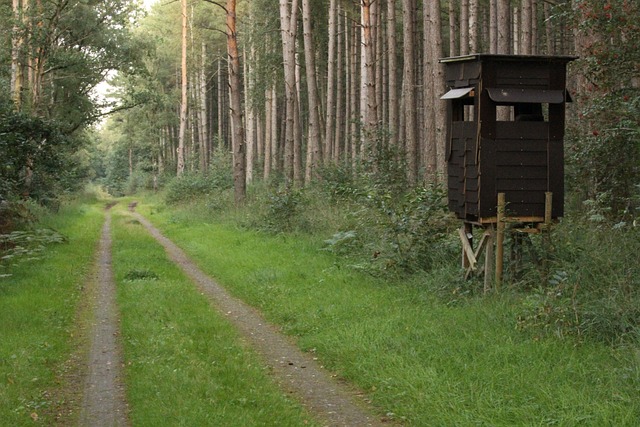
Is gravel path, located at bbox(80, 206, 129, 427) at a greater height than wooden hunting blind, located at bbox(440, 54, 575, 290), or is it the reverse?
wooden hunting blind, located at bbox(440, 54, 575, 290)

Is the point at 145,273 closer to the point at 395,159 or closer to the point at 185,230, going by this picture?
the point at 395,159

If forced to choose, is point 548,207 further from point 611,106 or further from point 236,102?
point 236,102

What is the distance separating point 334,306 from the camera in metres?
10.8

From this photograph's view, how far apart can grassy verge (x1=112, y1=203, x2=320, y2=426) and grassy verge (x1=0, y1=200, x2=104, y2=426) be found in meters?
0.79

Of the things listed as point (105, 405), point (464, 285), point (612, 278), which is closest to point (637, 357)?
point (612, 278)

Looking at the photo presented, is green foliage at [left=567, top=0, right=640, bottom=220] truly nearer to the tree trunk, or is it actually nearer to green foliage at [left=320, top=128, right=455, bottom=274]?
green foliage at [left=320, top=128, right=455, bottom=274]

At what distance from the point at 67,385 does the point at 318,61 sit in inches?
1398

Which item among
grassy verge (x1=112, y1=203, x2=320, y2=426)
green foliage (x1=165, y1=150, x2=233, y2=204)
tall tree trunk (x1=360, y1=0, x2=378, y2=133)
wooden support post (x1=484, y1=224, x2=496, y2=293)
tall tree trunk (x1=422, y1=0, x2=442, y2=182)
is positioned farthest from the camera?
green foliage (x1=165, y1=150, x2=233, y2=204)

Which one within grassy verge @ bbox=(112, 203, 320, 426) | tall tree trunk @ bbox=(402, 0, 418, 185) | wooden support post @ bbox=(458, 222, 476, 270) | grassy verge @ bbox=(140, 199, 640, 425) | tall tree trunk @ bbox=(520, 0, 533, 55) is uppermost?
tall tree trunk @ bbox=(520, 0, 533, 55)

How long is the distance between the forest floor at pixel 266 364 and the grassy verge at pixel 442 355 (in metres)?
0.22

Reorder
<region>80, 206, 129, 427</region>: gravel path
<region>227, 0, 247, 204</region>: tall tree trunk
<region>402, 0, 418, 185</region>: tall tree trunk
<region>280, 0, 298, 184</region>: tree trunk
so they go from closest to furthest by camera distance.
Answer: <region>80, 206, 129, 427</region>: gravel path
<region>402, 0, 418, 185</region>: tall tree trunk
<region>227, 0, 247, 204</region>: tall tree trunk
<region>280, 0, 298, 184</region>: tree trunk

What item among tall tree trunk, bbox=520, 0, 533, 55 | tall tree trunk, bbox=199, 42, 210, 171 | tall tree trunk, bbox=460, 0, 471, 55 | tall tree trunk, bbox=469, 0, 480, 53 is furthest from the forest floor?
tall tree trunk, bbox=199, 42, 210, 171

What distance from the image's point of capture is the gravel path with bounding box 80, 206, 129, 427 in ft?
22.4

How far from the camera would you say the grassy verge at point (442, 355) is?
6.26 m
